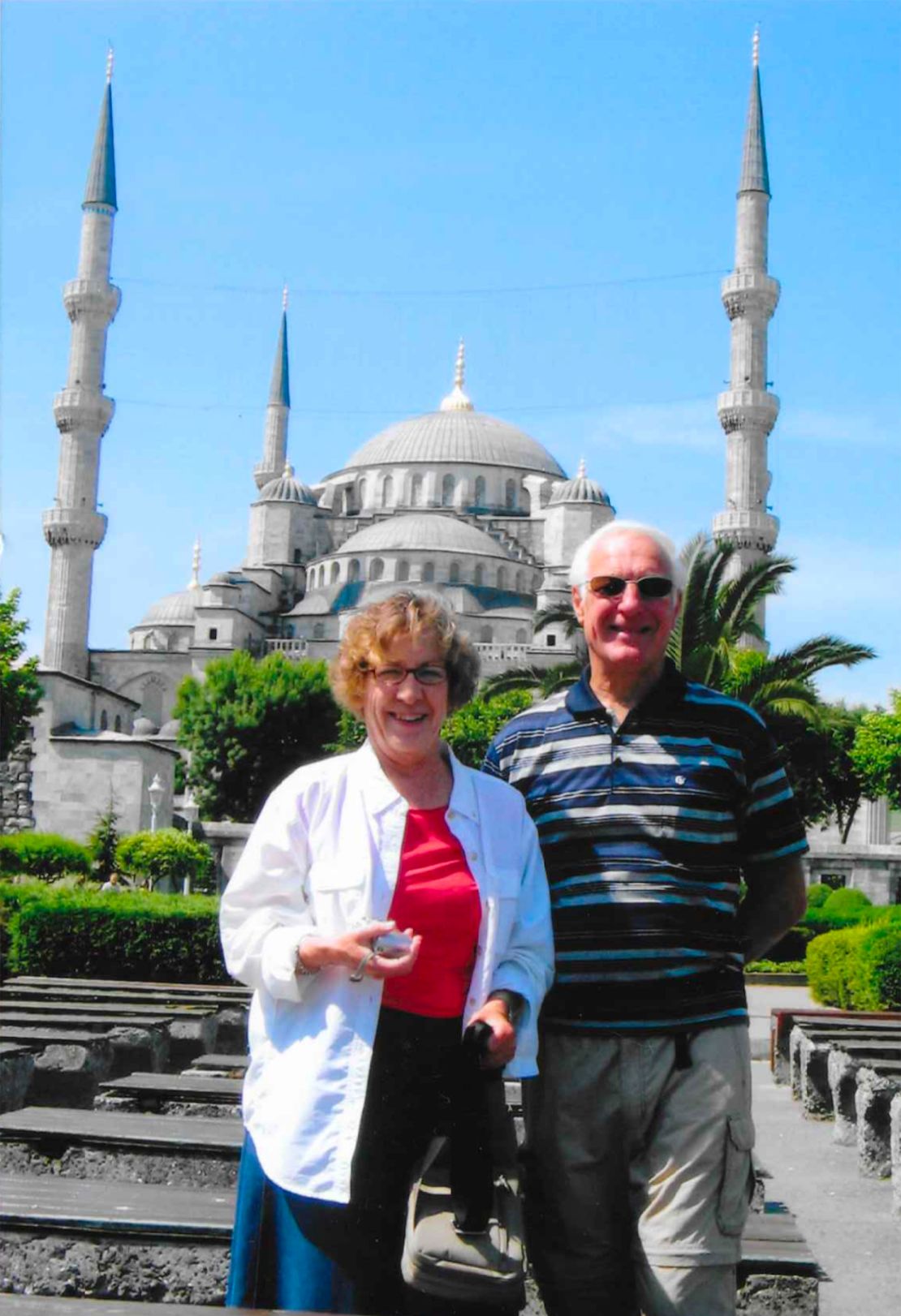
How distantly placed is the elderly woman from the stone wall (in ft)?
106

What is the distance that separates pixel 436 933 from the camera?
2639 mm

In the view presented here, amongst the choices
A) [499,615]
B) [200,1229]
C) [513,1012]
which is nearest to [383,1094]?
[513,1012]

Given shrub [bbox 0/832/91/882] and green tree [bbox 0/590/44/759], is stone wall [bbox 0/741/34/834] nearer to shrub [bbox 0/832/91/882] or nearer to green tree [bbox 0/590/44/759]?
green tree [bbox 0/590/44/759]

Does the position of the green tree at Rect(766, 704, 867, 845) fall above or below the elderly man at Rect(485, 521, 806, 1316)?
above

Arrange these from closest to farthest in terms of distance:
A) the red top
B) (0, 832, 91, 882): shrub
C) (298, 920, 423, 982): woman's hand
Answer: (298, 920, 423, 982): woman's hand → the red top → (0, 832, 91, 882): shrub

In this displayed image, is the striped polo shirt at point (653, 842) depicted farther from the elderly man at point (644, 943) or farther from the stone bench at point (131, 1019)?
the stone bench at point (131, 1019)

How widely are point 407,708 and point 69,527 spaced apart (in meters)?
41.9

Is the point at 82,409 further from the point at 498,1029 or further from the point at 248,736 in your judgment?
the point at 498,1029

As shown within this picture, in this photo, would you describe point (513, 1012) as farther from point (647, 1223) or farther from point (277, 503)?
point (277, 503)

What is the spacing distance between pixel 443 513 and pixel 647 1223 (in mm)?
58124

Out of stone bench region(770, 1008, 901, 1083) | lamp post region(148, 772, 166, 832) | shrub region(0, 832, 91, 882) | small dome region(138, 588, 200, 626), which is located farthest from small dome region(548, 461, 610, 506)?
stone bench region(770, 1008, 901, 1083)

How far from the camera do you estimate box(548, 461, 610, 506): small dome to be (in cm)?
5694

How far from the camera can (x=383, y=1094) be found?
258 centimetres

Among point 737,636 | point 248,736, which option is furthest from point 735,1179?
point 248,736
